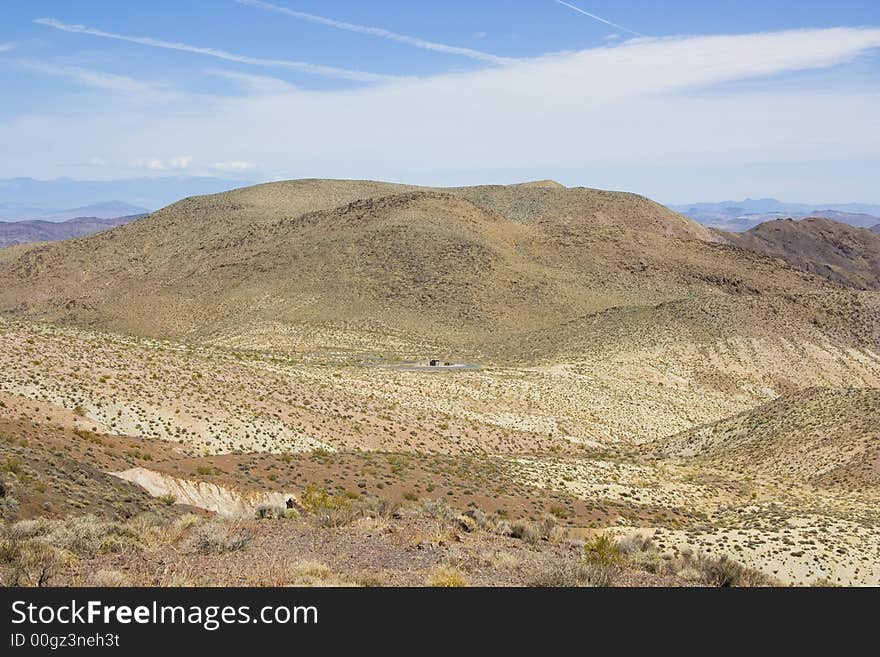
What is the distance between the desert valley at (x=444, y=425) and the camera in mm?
14219

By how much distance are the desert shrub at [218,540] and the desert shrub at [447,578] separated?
11.4 feet

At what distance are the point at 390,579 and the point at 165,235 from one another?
433 feet

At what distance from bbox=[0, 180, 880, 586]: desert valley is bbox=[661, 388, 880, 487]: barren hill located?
17 centimetres

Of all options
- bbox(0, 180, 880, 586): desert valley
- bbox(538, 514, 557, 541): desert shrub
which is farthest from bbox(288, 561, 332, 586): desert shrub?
bbox(538, 514, 557, 541): desert shrub

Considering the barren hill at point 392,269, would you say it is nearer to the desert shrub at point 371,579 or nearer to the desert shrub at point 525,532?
the desert shrub at point 525,532

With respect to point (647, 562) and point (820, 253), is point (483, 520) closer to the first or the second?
point (647, 562)

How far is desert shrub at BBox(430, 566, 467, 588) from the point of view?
11312 mm

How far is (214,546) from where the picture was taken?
12969 millimetres

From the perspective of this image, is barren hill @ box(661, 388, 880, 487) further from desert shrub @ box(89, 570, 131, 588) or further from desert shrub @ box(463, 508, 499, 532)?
desert shrub @ box(89, 570, 131, 588)

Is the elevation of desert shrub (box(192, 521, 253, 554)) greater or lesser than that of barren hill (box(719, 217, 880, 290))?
lesser

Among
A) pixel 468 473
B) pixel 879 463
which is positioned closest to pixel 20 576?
pixel 468 473

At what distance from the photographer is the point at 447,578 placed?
11562 mm

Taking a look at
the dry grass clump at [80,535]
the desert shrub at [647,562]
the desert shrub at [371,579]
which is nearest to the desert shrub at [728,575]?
the desert shrub at [647,562]

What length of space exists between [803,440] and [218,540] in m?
30.7
